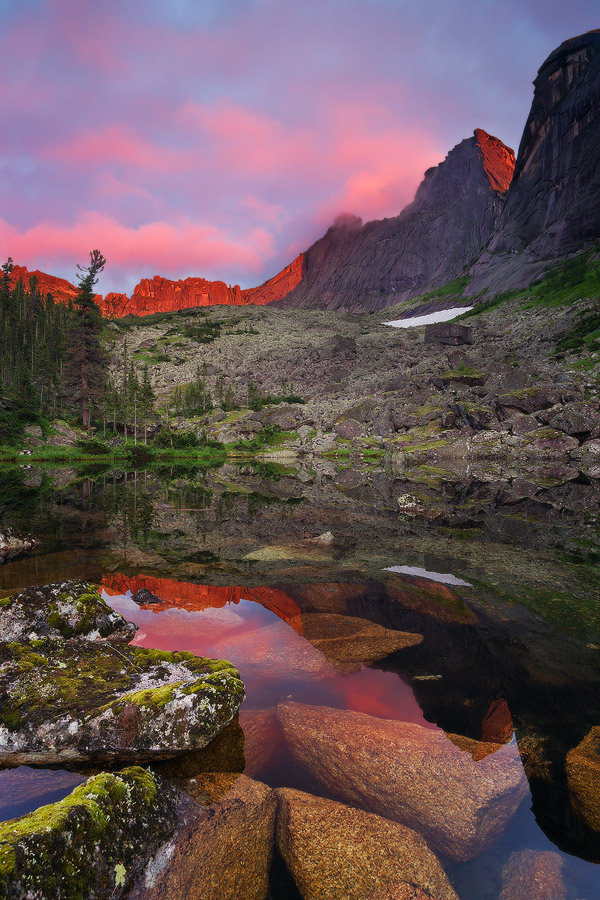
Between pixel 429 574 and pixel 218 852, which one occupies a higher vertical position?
pixel 218 852

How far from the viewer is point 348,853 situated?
4430mm

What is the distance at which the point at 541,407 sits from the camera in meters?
61.2

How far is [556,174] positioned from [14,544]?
19296cm

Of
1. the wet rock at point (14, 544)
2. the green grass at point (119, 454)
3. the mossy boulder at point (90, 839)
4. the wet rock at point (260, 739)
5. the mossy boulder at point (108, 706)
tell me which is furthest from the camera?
the green grass at point (119, 454)

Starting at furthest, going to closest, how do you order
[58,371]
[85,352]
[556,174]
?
[556,174] → [58,371] → [85,352]

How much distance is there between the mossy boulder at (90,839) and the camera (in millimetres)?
3361

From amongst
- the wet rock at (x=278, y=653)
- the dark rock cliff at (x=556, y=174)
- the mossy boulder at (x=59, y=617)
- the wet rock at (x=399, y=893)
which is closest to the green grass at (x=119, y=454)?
the mossy boulder at (x=59, y=617)

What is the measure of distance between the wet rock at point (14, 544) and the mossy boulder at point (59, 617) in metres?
7.62

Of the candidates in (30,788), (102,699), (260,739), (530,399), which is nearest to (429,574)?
(260,739)

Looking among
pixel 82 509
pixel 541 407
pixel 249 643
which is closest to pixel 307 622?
pixel 249 643

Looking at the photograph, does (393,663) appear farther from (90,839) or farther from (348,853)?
(90,839)

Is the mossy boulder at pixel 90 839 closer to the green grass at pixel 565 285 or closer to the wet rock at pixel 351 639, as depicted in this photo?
the wet rock at pixel 351 639

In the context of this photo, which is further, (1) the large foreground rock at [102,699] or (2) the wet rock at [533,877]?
(1) the large foreground rock at [102,699]

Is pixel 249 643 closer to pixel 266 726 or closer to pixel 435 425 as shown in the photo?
pixel 266 726
